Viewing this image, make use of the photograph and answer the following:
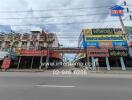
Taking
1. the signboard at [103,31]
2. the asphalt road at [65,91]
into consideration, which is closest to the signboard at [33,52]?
the signboard at [103,31]

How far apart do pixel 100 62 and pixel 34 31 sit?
80.2ft

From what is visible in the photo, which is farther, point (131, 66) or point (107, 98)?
point (131, 66)

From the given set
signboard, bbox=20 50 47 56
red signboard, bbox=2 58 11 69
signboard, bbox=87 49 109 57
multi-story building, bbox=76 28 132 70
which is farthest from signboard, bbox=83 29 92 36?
red signboard, bbox=2 58 11 69

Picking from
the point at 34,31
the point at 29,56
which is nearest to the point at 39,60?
the point at 29,56

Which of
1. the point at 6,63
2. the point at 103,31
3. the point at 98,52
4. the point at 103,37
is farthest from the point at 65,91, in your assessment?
the point at 103,31

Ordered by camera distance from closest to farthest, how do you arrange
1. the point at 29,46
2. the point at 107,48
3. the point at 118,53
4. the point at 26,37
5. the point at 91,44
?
the point at 118,53 → the point at 107,48 → the point at 91,44 → the point at 29,46 → the point at 26,37

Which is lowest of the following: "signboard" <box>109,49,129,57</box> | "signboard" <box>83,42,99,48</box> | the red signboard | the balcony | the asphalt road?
the asphalt road

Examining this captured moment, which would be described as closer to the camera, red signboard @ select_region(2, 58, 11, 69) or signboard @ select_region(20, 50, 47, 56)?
red signboard @ select_region(2, 58, 11, 69)

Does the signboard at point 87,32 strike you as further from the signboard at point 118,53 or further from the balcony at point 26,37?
the balcony at point 26,37

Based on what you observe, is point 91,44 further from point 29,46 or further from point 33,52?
point 29,46

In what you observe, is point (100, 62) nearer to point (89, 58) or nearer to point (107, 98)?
point (89, 58)

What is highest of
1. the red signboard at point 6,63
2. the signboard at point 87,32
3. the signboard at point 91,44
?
the signboard at point 87,32

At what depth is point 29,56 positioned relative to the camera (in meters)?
31.8

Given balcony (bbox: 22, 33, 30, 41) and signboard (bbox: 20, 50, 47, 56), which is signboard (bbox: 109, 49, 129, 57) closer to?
signboard (bbox: 20, 50, 47, 56)
